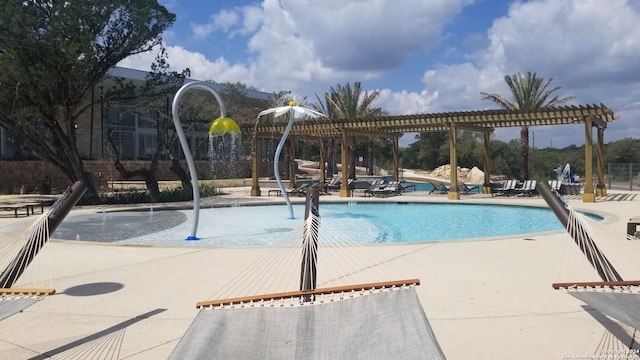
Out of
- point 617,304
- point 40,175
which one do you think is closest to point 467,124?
point 617,304

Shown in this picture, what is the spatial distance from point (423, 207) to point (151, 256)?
42.2 feet

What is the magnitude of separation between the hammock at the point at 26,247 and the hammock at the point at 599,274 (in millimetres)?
4158

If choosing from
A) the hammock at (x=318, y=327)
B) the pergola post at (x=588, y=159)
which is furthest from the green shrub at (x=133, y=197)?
the hammock at (x=318, y=327)

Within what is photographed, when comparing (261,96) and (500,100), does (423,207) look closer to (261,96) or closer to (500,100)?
(500,100)

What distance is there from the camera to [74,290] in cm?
603

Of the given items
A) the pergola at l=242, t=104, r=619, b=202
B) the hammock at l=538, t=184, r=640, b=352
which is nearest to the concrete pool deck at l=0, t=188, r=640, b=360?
the hammock at l=538, t=184, r=640, b=352

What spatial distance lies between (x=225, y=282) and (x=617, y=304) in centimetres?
433

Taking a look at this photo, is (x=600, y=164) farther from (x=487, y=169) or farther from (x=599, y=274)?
(x=599, y=274)

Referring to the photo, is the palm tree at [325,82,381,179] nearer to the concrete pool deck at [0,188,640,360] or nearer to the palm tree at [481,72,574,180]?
the palm tree at [481,72,574,180]

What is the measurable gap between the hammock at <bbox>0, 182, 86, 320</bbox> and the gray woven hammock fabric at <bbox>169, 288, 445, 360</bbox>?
1659mm

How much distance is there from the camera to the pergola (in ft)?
59.6

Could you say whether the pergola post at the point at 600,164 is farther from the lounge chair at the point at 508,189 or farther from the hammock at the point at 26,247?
the hammock at the point at 26,247

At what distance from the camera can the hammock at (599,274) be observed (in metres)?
3.39

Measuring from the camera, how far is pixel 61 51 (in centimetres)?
1730
